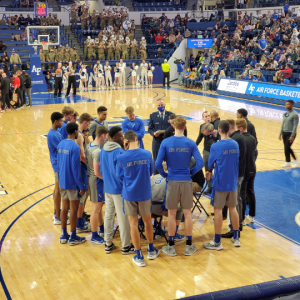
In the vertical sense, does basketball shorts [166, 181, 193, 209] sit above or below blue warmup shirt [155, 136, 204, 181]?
below

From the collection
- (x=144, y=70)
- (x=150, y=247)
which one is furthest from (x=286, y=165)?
(x=144, y=70)

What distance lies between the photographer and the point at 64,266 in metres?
6.21

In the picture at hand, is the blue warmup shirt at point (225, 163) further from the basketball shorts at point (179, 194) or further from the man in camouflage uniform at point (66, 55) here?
the man in camouflage uniform at point (66, 55)

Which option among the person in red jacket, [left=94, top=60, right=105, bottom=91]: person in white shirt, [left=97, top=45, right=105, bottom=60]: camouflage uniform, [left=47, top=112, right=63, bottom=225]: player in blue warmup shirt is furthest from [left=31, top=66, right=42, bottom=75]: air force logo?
[left=47, top=112, right=63, bottom=225]: player in blue warmup shirt

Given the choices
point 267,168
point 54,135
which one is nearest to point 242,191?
point 54,135

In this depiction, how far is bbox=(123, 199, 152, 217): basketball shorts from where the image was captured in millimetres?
6117

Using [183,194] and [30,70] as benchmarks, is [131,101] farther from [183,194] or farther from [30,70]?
[183,194]

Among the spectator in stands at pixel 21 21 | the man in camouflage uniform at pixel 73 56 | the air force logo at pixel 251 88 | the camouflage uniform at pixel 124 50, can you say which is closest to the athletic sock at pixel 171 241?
the air force logo at pixel 251 88

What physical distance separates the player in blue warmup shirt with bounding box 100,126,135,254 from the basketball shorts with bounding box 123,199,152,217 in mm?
319

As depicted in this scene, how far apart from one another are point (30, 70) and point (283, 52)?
15.6 m

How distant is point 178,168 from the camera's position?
6.42 m

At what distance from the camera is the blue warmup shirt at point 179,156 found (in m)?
6.37

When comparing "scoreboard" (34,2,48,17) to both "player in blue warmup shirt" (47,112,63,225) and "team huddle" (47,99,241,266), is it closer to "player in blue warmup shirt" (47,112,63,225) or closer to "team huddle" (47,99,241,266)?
"player in blue warmup shirt" (47,112,63,225)

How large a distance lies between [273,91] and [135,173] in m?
17.7
